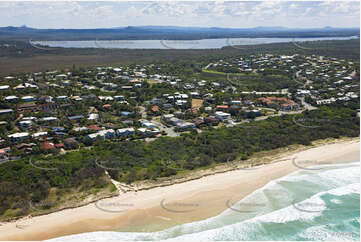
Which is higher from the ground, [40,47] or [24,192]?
[40,47]

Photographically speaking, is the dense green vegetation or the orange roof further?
the orange roof

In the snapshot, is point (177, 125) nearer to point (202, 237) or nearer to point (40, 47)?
point (202, 237)

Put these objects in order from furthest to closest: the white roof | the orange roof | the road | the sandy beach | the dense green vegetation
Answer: the orange roof < the road < the white roof < the dense green vegetation < the sandy beach

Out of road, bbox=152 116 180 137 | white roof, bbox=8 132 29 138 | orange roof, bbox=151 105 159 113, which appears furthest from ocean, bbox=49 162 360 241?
orange roof, bbox=151 105 159 113

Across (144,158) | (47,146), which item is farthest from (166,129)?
(47,146)

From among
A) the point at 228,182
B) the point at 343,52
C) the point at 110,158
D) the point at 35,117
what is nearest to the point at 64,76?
the point at 35,117

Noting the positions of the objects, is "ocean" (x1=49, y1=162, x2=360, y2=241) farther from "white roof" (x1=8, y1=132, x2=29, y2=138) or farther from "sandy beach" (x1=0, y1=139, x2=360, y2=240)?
"white roof" (x1=8, y1=132, x2=29, y2=138)

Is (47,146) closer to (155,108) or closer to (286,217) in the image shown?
(155,108)
